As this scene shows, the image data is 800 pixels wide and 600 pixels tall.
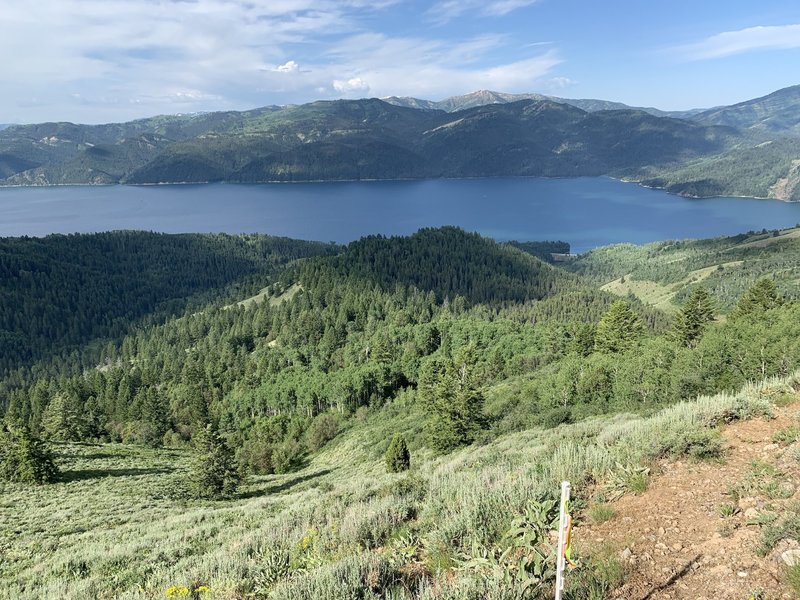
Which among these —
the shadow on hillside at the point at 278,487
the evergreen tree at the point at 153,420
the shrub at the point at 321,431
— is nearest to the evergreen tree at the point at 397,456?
the shadow on hillside at the point at 278,487

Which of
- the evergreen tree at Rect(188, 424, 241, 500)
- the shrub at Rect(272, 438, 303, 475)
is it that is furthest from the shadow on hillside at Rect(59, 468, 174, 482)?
the shrub at Rect(272, 438, 303, 475)

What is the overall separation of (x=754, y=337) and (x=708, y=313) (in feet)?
108

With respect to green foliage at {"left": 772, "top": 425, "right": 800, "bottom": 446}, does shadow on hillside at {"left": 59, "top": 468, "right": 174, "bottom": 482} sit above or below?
below

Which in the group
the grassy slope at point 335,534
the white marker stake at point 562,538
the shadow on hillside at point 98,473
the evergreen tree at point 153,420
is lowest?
the evergreen tree at point 153,420

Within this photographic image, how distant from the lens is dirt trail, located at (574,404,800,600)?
7195 mm

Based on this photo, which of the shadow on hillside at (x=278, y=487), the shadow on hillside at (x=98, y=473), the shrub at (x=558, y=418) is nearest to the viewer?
the shrub at (x=558, y=418)

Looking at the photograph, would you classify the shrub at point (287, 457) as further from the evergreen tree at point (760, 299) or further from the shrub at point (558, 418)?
the evergreen tree at point (760, 299)

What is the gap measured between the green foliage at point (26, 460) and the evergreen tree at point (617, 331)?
65.9 meters

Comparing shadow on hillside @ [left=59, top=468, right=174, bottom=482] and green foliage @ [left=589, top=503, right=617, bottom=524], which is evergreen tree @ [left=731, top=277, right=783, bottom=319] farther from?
shadow on hillside @ [left=59, top=468, right=174, bottom=482]

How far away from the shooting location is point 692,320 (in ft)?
215

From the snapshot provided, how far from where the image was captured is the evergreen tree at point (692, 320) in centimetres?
6425

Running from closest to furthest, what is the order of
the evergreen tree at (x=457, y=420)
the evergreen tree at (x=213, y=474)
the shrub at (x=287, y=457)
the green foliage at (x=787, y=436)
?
the green foliage at (x=787, y=436)
the evergreen tree at (x=213, y=474)
the evergreen tree at (x=457, y=420)
the shrub at (x=287, y=457)

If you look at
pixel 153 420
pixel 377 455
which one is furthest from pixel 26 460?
pixel 153 420

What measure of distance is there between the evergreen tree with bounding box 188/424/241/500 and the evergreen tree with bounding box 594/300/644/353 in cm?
5424
